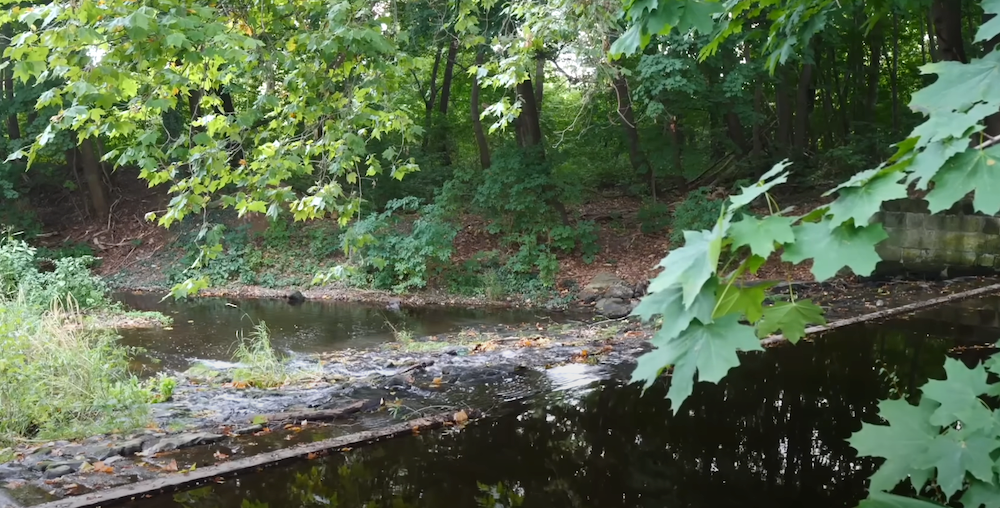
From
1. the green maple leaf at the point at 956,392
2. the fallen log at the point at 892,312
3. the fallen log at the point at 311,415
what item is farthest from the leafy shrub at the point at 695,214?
the green maple leaf at the point at 956,392

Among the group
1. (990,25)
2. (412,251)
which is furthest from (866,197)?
(412,251)

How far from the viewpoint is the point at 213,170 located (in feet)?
14.9

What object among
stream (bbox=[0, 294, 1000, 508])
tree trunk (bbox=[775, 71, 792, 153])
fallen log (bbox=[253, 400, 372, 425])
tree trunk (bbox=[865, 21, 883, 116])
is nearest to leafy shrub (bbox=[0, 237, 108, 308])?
stream (bbox=[0, 294, 1000, 508])

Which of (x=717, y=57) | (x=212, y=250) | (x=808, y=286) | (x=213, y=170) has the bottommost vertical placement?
(x=808, y=286)

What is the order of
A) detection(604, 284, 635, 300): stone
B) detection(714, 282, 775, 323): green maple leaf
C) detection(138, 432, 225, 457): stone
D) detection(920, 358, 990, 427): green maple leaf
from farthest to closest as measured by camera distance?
detection(604, 284, 635, 300): stone → detection(138, 432, 225, 457): stone → detection(920, 358, 990, 427): green maple leaf → detection(714, 282, 775, 323): green maple leaf

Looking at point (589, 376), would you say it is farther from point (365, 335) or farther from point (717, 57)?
point (717, 57)

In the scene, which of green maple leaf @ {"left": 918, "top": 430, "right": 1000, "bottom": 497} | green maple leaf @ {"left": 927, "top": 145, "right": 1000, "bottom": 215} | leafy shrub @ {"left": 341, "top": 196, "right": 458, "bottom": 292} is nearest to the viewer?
green maple leaf @ {"left": 927, "top": 145, "right": 1000, "bottom": 215}

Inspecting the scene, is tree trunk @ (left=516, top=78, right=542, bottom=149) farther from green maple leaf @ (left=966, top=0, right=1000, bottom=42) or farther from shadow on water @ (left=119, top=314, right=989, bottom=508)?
green maple leaf @ (left=966, top=0, right=1000, bottom=42)

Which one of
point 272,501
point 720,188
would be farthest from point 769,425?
point 720,188

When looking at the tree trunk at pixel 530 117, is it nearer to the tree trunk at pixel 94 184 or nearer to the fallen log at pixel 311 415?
the fallen log at pixel 311 415

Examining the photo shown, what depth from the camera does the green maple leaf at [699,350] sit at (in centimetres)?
136

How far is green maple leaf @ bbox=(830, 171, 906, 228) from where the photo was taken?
1325mm

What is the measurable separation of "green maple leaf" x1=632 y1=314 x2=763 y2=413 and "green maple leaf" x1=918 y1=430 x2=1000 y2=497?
2.35 feet

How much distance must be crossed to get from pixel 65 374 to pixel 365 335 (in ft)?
16.4
